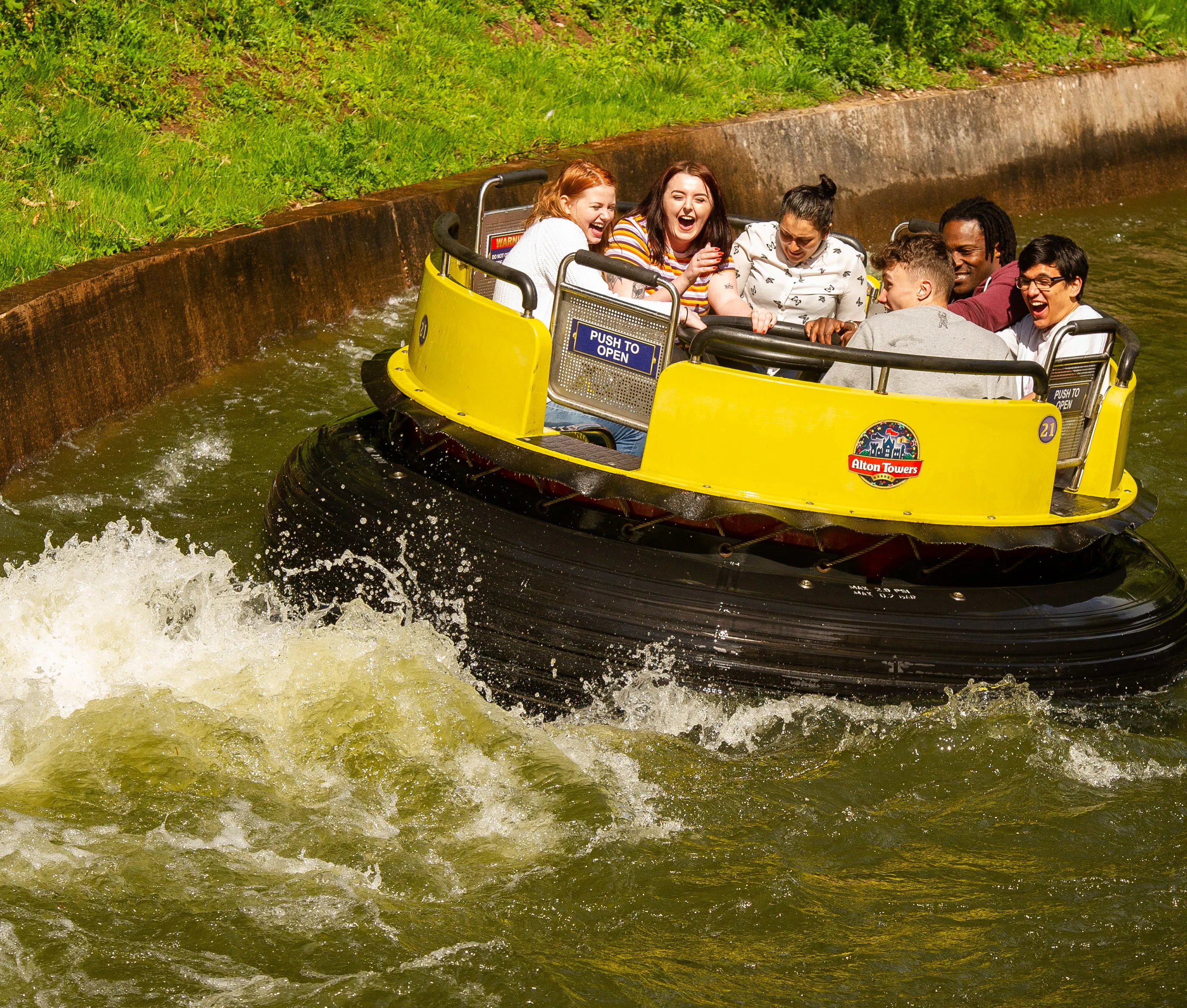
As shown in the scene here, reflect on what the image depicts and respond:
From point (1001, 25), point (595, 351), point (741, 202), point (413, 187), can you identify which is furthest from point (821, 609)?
point (1001, 25)

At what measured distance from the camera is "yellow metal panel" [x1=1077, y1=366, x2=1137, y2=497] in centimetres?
482

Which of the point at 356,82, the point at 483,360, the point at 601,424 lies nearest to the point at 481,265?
the point at 483,360

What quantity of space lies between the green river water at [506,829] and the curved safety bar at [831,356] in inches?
37.1

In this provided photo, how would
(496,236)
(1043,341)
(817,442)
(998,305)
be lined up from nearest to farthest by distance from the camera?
(817,442) → (1043,341) → (998,305) → (496,236)

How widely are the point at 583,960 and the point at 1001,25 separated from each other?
12083mm

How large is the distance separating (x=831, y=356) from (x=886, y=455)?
36cm

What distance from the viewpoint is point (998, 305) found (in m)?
5.44

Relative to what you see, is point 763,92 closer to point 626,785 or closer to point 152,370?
point 152,370

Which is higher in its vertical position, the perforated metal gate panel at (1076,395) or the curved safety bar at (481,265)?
the curved safety bar at (481,265)

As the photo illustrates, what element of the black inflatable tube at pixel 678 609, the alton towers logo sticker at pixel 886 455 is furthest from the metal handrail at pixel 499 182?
the alton towers logo sticker at pixel 886 455

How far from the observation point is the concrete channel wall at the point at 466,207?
20.7 ft

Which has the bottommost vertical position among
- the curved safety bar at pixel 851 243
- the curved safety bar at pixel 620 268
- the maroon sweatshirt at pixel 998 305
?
the maroon sweatshirt at pixel 998 305

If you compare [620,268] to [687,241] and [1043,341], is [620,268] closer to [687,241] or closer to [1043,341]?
[687,241]

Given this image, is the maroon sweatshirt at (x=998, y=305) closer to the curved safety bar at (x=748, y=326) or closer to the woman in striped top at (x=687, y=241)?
the curved safety bar at (x=748, y=326)
